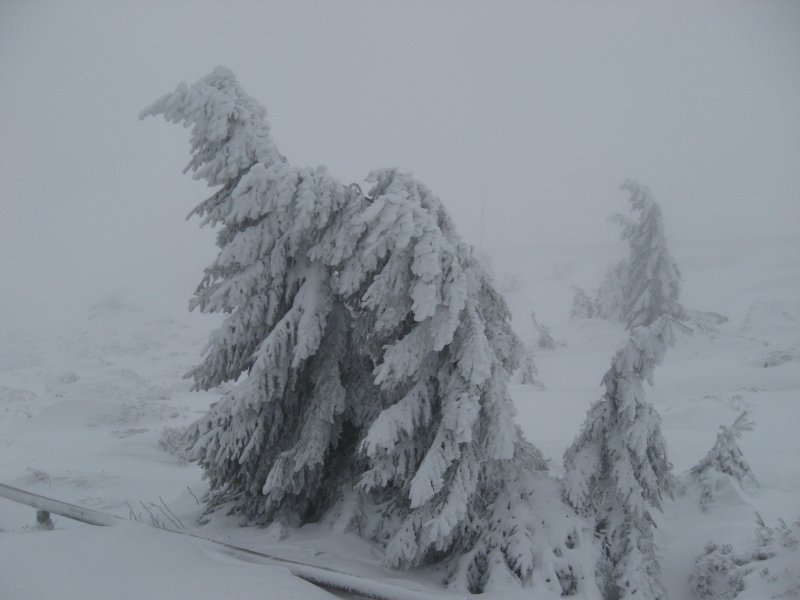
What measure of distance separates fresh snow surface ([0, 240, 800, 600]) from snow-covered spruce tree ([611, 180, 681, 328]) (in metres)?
2.46

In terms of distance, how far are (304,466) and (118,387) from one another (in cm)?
1479

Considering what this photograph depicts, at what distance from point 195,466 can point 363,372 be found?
6.66 metres

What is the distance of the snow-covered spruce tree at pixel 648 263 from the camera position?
2739cm

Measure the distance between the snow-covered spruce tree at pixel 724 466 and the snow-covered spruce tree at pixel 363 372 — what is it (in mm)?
3380

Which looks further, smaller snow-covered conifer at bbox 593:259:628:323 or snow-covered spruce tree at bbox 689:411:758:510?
smaller snow-covered conifer at bbox 593:259:628:323

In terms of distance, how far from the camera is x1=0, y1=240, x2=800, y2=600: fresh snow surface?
4004 millimetres

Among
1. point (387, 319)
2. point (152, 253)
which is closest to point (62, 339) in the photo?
point (387, 319)

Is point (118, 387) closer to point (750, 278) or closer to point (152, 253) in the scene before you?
point (750, 278)

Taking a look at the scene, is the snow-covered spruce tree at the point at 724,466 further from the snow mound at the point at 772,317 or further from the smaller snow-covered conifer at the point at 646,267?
the snow mound at the point at 772,317

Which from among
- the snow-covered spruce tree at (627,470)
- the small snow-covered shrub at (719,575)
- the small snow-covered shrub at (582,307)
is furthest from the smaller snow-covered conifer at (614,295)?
the snow-covered spruce tree at (627,470)

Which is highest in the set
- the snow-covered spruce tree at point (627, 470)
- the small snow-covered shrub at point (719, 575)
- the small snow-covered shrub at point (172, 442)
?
the snow-covered spruce tree at point (627, 470)

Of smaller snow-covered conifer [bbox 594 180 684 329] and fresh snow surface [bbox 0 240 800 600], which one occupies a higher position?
smaller snow-covered conifer [bbox 594 180 684 329]

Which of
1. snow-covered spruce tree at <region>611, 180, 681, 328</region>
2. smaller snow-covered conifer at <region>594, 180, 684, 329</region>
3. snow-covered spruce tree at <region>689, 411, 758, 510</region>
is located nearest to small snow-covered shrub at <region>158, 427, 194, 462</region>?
snow-covered spruce tree at <region>689, 411, 758, 510</region>

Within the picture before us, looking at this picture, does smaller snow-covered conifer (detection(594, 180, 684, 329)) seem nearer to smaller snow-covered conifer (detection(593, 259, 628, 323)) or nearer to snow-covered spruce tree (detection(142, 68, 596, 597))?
smaller snow-covered conifer (detection(593, 259, 628, 323))
